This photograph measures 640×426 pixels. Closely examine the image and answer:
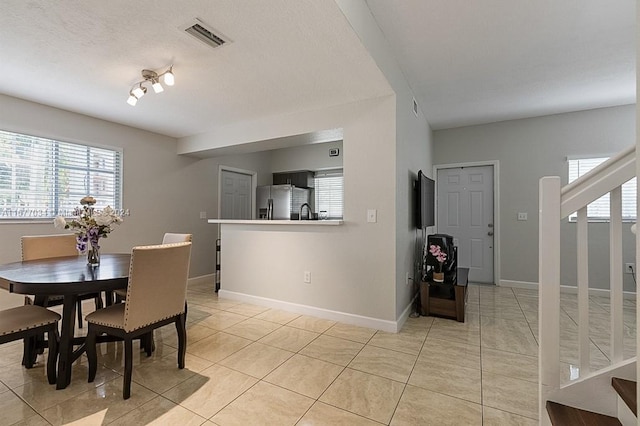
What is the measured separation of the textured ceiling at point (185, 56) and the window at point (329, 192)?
8.05 feet

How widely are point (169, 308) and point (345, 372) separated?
1.36 meters

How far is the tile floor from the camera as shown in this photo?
5.46 feet

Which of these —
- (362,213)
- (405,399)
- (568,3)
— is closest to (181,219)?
(362,213)

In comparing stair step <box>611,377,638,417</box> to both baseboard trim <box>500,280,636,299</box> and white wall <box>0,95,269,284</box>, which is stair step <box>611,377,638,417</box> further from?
white wall <box>0,95,269,284</box>

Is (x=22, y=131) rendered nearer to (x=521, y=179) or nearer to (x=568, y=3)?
(x=568, y=3)

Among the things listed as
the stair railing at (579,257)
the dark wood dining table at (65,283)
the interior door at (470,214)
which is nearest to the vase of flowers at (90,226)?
the dark wood dining table at (65,283)

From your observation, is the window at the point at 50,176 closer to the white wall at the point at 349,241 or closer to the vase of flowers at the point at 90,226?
the vase of flowers at the point at 90,226

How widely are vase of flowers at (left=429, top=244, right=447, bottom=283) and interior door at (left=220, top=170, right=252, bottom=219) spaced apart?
384cm

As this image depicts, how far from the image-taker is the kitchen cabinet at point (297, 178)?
5.94 m

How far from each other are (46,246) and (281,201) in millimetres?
3479

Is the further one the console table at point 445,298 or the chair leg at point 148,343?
the console table at point 445,298

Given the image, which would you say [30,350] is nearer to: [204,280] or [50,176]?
[50,176]

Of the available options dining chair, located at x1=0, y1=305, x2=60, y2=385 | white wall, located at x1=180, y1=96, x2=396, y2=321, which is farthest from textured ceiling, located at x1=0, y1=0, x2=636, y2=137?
dining chair, located at x1=0, y1=305, x2=60, y2=385

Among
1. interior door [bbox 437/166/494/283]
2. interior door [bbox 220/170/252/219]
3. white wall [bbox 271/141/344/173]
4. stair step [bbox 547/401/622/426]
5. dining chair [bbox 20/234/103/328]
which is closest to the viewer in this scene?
stair step [bbox 547/401/622/426]
